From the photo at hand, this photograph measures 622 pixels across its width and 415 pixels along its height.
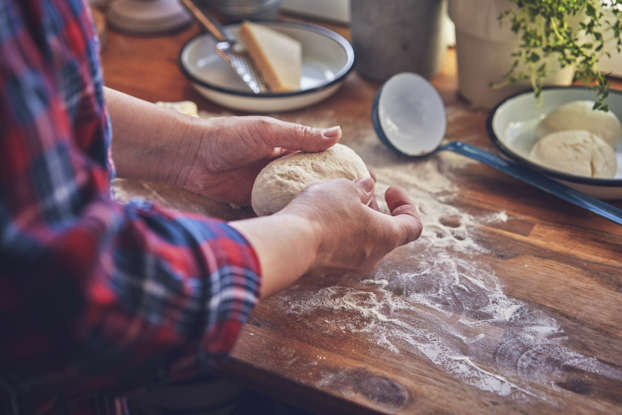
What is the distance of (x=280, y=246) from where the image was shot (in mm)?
662

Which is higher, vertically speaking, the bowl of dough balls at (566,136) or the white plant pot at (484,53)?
the white plant pot at (484,53)

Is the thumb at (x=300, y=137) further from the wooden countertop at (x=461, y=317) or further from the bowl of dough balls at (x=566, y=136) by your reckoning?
the bowl of dough balls at (x=566, y=136)

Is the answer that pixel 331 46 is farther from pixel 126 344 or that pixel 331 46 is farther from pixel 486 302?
pixel 126 344

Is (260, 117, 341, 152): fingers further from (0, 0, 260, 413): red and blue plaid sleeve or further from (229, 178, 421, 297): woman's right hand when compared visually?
(0, 0, 260, 413): red and blue plaid sleeve

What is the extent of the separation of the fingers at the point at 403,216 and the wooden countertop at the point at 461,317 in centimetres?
7

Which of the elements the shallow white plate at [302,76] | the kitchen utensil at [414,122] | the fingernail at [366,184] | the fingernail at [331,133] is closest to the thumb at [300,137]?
the fingernail at [331,133]

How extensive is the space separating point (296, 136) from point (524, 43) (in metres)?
0.61

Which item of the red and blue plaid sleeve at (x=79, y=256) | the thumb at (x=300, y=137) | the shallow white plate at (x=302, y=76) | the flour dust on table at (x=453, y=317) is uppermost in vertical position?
the red and blue plaid sleeve at (x=79, y=256)

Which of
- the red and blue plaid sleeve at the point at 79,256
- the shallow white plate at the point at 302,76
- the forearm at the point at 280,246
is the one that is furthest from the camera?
the shallow white plate at the point at 302,76

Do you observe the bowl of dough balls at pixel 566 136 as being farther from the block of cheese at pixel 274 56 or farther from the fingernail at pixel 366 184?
the block of cheese at pixel 274 56

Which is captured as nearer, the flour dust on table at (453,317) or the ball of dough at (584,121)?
the flour dust on table at (453,317)

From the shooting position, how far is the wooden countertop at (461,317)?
0.74 metres

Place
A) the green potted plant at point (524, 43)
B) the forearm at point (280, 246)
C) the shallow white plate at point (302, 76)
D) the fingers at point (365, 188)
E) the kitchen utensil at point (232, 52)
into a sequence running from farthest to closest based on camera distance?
the kitchen utensil at point (232, 52)
the shallow white plate at point (302, 76)
the green potted plant at point (524, 43)
the fingers at point (365, 188)
the forearm at point (280, 246)

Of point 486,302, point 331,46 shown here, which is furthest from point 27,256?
point 331,46
